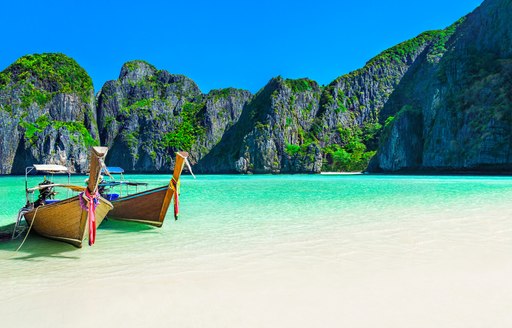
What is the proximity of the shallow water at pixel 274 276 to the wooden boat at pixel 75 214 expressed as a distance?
1.05 ft

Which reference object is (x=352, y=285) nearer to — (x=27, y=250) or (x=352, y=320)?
(x=352, y=320)

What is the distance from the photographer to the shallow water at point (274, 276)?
454 centimetres

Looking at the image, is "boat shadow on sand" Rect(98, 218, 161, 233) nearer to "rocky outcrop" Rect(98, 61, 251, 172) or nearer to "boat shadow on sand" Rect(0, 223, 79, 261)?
"boat shadow on sand" Rect(0, 223, 79, 261)

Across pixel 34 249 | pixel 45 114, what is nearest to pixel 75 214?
pixel 34 249

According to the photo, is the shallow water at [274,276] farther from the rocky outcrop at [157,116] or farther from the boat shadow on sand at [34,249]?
the rocky outcrop at [157,116]

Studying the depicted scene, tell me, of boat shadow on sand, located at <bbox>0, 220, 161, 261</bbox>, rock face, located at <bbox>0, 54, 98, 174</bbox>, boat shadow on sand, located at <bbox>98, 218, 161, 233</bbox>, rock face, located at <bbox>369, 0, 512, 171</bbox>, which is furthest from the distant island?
boat shadow on sand, located at <bbox>0, 220, 161, 261</bbox>

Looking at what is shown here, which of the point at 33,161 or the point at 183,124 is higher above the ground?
the point at 183,124

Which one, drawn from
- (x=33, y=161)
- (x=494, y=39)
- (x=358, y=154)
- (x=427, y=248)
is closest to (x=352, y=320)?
(x=427, y=248)

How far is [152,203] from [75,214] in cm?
352

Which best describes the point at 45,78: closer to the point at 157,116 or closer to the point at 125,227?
the point at 157,116

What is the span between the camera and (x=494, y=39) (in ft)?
238

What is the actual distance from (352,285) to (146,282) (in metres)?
3.30

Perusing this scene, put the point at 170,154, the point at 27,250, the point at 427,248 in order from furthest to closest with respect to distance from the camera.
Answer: the point at 170,154 < the point at 27,250 < the point at 427,248

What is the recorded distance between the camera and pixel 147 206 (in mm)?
12219
